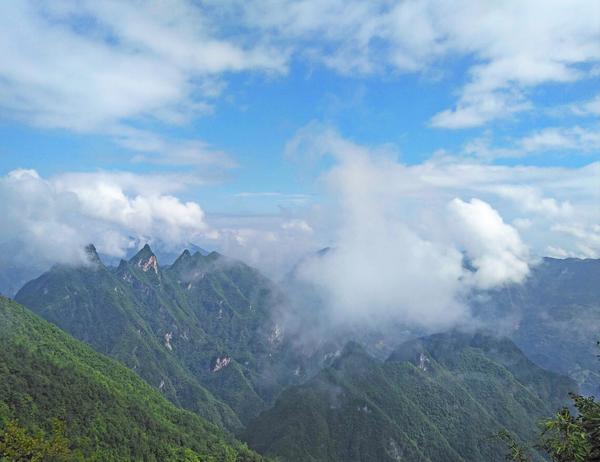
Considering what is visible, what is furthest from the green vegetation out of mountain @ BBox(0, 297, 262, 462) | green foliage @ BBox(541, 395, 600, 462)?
mountain @ BBox(0, 297, 262, 462)

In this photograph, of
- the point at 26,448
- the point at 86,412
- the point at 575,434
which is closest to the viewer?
the point at 575,434

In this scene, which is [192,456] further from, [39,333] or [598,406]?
[598,406]

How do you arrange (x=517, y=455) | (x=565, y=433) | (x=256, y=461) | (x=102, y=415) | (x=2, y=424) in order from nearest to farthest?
(x=565, y=433), (x=517, y=455), (x=2, y=424), (x=102, y=415), (x=256, y=461)

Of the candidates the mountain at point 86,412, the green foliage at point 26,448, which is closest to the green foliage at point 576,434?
the green foliage at point 26,448

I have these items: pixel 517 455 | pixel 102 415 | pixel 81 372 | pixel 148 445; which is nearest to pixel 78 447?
pixel 102 415

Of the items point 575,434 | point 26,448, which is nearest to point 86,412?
point 26,448

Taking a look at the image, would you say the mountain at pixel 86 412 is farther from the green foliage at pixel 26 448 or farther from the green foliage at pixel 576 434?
the green foliage at pixel 576 434

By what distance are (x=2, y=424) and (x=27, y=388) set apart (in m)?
20.8

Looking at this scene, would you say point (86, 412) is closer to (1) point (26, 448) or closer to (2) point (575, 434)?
(1) point (26, 448)

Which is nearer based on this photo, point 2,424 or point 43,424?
point 2,424

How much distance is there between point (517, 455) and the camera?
24.8 m

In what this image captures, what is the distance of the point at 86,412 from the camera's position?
140 metres

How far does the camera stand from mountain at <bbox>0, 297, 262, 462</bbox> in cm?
12506

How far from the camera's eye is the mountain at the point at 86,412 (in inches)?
4924
